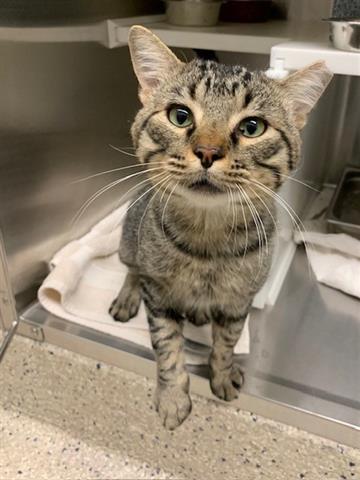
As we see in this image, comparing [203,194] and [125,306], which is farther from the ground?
[203,194]

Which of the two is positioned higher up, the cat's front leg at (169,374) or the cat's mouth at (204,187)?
→ the cat's mouth at (204,187)

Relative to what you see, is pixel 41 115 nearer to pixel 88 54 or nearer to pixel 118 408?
pixel 88 54

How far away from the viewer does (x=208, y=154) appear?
648mm

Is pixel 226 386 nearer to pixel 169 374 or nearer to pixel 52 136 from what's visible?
pixel 169 374

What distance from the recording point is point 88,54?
1.16 meters

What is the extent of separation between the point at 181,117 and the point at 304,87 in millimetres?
207

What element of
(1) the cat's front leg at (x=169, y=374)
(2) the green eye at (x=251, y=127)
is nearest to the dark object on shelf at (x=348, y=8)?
(2) the green eye at (x=251, y=127)

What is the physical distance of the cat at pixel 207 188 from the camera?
0.69 metres

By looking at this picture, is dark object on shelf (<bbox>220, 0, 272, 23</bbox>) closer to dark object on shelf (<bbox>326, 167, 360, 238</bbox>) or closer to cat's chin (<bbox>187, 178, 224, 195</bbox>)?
dark object on shelf (<bbox>326, 167, 360, 238</bbox>)

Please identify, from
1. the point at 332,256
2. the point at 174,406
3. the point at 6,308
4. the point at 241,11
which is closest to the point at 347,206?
the point at 332,256

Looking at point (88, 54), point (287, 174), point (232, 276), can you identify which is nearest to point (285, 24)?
point (88, 54)

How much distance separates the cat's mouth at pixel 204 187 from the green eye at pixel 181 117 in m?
0.10

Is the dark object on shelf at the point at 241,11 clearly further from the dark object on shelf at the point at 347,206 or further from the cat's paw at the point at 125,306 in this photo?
the cat's paw at the point at 125,306

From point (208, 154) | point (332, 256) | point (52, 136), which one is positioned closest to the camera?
point (208, 154)
